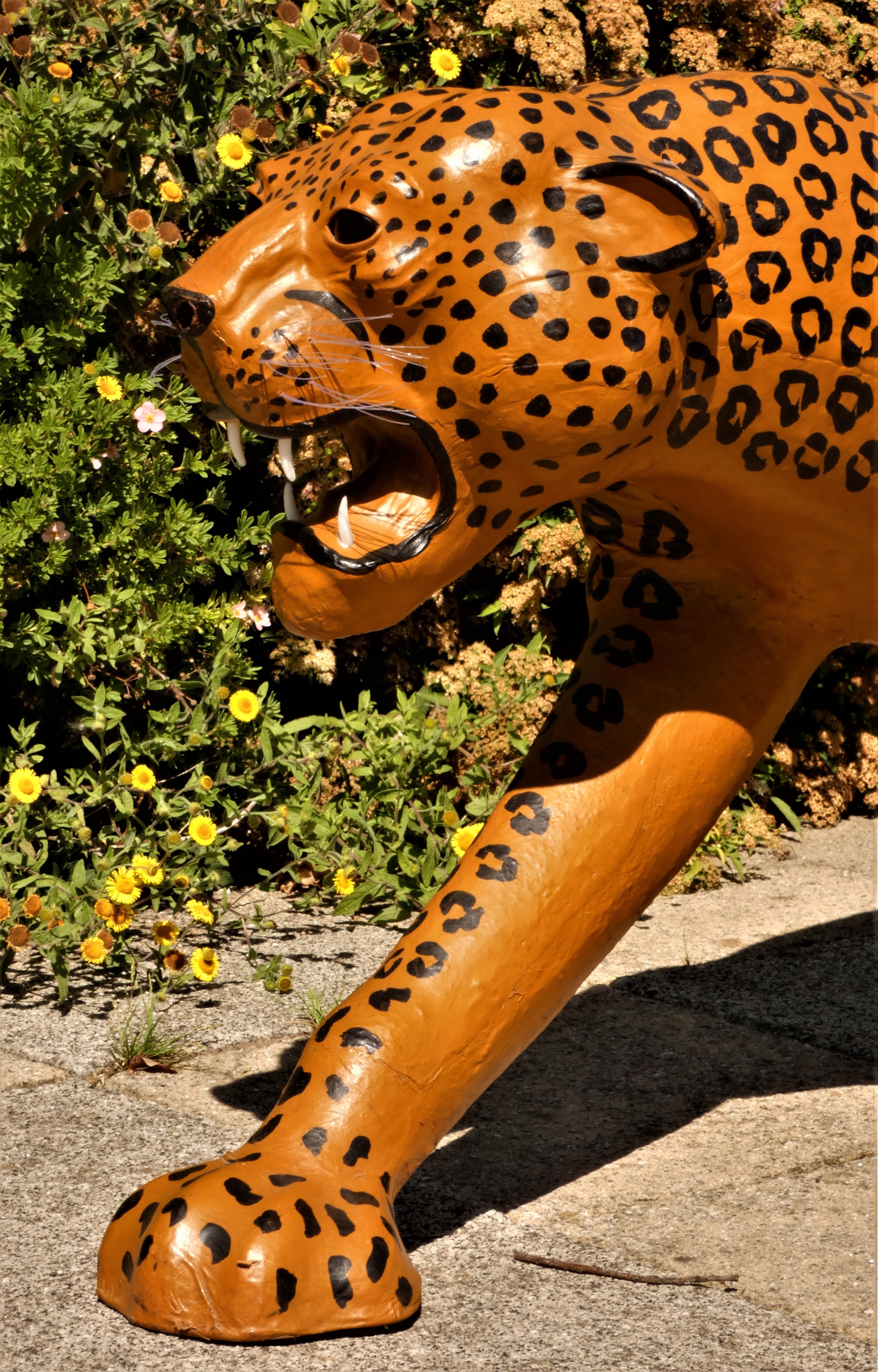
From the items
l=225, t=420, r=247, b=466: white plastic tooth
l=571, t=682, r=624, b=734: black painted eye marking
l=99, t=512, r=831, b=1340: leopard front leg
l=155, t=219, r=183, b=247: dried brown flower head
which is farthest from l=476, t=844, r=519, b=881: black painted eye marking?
l=155, t=219, r=183, b=247: dried brown flower head

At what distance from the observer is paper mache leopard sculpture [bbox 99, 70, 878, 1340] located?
1.98 metres

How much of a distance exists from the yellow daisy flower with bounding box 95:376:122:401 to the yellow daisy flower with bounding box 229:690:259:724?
0.77 metres

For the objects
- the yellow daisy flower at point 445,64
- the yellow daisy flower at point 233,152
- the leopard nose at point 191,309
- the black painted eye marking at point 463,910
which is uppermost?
the yellow daisy flower at point 445,64

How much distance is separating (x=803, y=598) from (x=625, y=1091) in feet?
3.50

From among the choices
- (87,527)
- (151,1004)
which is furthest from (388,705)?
(151,1004)

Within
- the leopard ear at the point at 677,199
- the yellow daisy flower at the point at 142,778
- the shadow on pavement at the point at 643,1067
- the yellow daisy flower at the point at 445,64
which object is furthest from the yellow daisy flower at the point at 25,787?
the yellow daisy flower at the point at 445,64

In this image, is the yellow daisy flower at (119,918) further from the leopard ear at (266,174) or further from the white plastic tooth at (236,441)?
the leopard ear at (266,174)

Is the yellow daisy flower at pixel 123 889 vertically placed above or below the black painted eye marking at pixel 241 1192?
below

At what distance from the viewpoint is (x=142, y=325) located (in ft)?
13.3

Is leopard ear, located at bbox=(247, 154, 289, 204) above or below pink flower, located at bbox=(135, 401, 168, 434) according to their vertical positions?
above

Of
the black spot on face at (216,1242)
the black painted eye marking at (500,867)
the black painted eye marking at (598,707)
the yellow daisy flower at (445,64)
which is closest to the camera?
the black spot on face at (216,1242)

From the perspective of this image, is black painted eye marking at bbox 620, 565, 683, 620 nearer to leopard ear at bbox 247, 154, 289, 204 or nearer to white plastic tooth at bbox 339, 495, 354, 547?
white plastic tooth at bbox 339, 495, 354, 547

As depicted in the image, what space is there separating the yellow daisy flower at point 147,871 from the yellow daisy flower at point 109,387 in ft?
3.66

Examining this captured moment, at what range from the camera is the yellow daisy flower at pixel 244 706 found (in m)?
3.50
